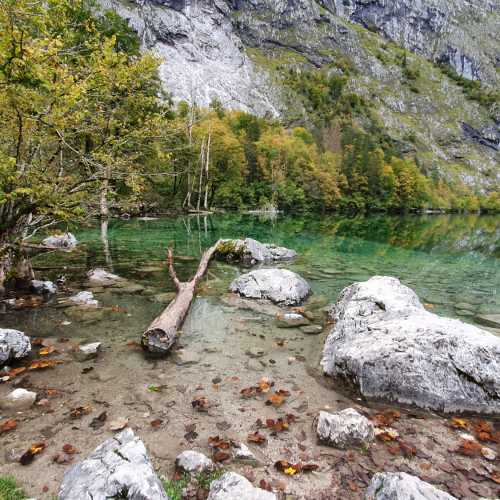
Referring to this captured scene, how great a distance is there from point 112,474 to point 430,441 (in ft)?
12.6

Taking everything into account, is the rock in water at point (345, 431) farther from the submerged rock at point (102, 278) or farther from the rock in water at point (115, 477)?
the submerged rock at point (102, 278)

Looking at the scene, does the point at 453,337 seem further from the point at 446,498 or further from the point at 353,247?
the point at 353,247

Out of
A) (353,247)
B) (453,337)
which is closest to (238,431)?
(453,337)

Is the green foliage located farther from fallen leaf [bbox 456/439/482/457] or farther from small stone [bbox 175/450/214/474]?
fallen leaf [bbox 456/439/482/457]

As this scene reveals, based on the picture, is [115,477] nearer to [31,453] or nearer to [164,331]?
[31,453]

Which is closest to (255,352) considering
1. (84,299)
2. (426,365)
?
(426,365)

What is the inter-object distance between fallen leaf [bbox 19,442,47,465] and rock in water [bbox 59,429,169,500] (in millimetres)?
977

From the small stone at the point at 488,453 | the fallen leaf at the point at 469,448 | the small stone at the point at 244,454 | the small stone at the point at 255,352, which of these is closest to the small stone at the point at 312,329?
the small stone at the point at 255,352

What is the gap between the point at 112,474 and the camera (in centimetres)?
290

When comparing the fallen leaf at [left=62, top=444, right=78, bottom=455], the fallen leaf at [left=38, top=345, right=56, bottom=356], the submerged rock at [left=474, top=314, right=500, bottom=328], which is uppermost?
the submerged rock at [left=474, top=314, right=500, bottom=328]

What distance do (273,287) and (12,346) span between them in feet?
22.0

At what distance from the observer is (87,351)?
6.40 meters

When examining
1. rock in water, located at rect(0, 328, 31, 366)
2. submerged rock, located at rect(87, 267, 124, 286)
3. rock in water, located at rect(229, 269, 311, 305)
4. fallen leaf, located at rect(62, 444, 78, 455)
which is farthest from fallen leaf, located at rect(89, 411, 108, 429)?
submerged rock, located at rect(87, 267, 124, 286)

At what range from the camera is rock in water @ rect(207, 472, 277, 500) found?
310cm
